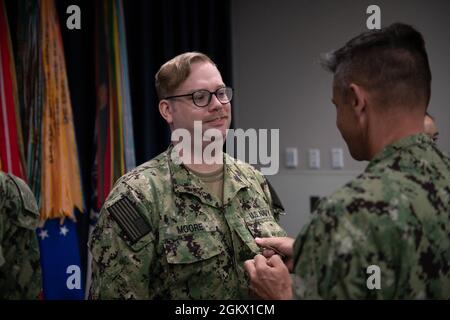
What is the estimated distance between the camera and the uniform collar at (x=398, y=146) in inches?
38.7

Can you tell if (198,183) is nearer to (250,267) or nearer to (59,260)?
(250,267)

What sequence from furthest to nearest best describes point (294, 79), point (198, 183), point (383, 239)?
point (294, 79)
point (198, 183)
point (383, 239)

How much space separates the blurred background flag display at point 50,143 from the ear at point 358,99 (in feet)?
5.80

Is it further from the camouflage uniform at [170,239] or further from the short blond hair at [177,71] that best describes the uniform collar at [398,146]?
the short blond hair at [177,71]

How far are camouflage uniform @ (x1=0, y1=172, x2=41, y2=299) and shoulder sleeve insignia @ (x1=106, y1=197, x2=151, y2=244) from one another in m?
0.27

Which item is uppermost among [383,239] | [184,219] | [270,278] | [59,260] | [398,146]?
[398,146]

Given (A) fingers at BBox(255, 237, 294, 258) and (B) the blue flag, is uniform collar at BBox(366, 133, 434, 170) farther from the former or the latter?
(B) the blue flag

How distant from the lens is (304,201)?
366 centimetres

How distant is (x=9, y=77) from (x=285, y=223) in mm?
2189

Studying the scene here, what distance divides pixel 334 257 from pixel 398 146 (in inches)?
10.6

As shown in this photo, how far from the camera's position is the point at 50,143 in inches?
94.6

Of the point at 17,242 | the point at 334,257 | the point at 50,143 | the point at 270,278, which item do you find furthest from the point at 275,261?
the point at 50,143
